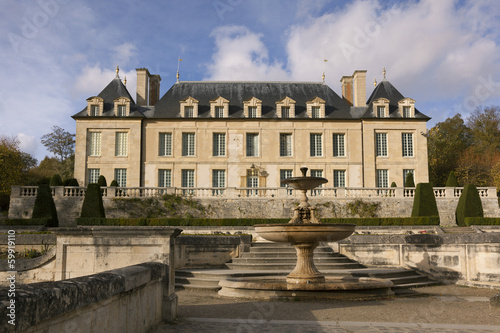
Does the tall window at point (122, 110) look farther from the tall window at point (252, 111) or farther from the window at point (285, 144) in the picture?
Answer: the window at point (285, 144)

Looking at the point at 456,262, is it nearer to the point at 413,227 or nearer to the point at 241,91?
the point at 413,227

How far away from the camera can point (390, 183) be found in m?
33.5

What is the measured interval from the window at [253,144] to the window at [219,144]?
1.84 m

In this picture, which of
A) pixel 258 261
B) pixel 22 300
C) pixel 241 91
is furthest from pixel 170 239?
pixel 241 91

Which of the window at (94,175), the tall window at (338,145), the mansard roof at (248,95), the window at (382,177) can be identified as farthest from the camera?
the mansard roof at (248,95)

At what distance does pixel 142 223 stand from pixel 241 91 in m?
17.2

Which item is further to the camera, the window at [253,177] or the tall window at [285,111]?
the tall window at [285,111]

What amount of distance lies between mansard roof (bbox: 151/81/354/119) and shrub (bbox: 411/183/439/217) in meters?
10.9

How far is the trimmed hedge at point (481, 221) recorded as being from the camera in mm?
21984

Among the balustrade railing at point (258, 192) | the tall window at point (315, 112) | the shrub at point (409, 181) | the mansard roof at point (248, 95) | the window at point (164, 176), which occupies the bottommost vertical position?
the balustrade railing at point (258, 192)

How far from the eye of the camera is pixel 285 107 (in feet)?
114

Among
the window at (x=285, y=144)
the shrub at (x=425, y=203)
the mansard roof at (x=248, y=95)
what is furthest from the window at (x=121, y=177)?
the shrub at (x=425, y=203)

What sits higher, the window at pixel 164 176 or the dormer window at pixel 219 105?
the dormer window at pixel 219 105

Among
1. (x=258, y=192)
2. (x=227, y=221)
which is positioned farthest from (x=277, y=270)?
(x=258, y=192)
